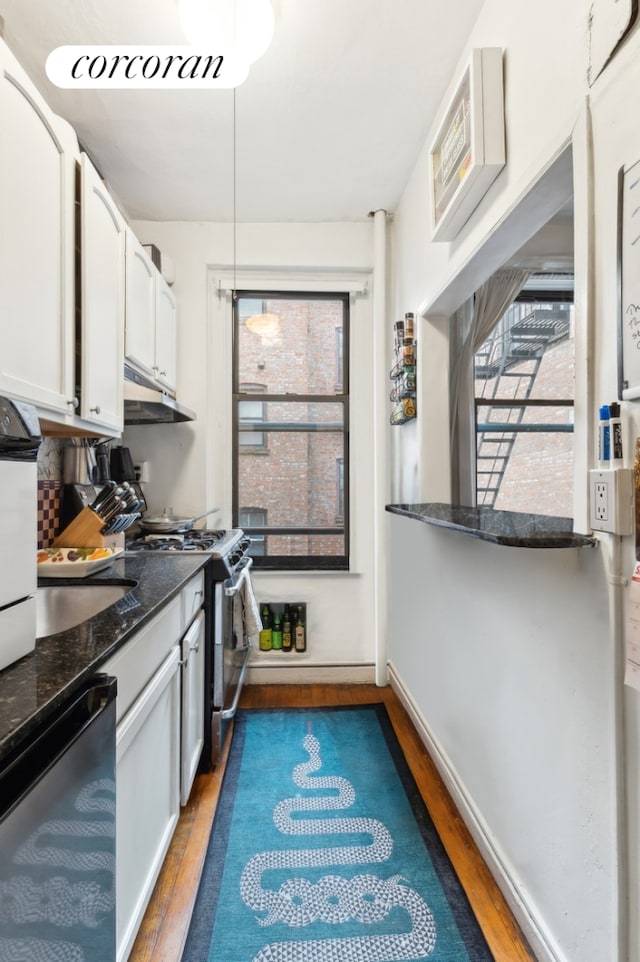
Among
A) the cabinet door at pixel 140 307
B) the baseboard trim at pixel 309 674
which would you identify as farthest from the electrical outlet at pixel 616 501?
the baseboard trim at pixel 309 674

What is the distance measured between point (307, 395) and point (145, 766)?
7.09 ft

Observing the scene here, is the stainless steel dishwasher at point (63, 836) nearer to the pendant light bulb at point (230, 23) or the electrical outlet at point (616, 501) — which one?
the electrical outlet at point (616, 501)

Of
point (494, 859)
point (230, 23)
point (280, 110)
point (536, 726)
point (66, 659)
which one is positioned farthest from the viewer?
point (280, 110)

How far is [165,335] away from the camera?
2426 millimetres

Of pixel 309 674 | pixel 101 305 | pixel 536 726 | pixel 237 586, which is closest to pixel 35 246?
pixel 101 305

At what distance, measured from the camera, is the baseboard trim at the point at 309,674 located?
107 inches

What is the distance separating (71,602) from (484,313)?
2.16 m

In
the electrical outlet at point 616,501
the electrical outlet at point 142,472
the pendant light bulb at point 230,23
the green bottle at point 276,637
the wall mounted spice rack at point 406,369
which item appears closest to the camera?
the electrical outlet at point 616,501

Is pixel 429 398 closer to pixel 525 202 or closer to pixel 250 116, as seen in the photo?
pixel 525 202

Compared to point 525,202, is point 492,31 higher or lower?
higher

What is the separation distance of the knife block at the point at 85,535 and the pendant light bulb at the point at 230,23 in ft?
5.47

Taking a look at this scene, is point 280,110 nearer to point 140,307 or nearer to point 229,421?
point 140,307

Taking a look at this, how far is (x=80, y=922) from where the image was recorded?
725mm

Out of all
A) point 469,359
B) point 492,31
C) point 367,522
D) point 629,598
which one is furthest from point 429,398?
point 629,598
